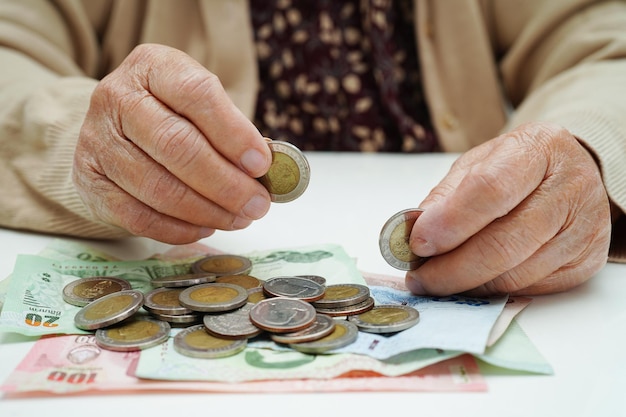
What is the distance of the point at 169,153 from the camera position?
915mm

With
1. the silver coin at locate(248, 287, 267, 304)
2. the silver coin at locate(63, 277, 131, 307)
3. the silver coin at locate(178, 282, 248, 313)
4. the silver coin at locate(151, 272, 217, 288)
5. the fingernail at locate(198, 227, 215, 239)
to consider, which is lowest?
the silver coin at locate(63, 277, 131, 307)

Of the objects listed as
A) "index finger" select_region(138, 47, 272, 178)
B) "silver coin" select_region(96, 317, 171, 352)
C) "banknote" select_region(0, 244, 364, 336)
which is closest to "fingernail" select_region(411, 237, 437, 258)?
"banknote" select_region(0, 244, 364, 336)

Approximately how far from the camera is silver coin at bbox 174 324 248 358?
75cm

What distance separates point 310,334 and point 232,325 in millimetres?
106

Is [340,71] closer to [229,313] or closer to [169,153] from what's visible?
[169,153]

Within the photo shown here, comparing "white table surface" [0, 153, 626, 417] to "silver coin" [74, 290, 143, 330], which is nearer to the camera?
"white table surface" [0, 153, 626, 417]

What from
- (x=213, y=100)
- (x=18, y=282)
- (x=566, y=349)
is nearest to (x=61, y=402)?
(x=18, y=282)

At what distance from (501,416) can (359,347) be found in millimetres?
187

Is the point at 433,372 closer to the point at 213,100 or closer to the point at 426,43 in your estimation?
the point at 213,100

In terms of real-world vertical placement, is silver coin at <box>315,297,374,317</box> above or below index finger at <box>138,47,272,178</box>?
below

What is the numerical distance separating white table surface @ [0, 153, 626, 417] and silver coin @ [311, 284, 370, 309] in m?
0.16

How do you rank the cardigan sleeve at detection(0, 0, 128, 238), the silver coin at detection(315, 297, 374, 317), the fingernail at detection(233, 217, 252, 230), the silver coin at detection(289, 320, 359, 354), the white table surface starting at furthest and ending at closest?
1. the cardigan sleeve at detection(0, 0, 128, 238)
2. the fingernail at detection(233, 217, 252, 230)
3. the silver coin at detection(315, 297, 374, 317)
4. the silver coin at detection(289, 320, 359, 354)
5. the white table surface

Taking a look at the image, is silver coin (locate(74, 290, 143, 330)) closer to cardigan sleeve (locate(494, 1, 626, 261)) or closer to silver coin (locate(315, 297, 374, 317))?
silver coin (locate(315, 297, 374, 317))

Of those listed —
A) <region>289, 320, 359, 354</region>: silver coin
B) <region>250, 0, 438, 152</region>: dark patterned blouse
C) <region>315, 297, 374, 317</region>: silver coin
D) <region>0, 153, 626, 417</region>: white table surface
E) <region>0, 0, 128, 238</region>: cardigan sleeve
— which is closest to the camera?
<region>0, 153, 626, 417</region>: white table surface
